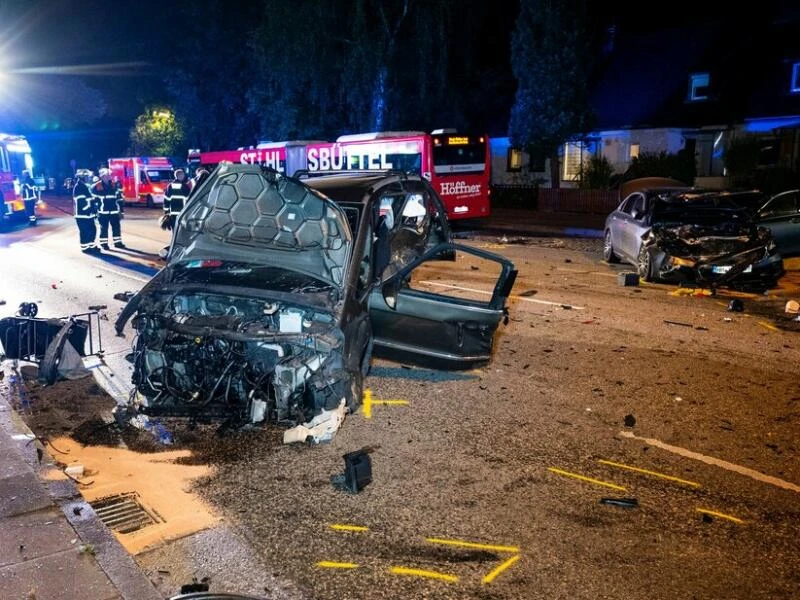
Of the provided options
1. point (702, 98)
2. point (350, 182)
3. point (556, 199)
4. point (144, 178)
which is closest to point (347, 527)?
point (350, 182)

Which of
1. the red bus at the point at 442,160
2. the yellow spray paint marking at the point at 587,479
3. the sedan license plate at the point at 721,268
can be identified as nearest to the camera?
the yellow spray paint marking at the point at 587,479

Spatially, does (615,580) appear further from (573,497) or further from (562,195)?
(562,195)

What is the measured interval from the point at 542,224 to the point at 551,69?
7906 mm

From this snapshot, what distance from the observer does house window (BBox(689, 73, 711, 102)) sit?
31750mm

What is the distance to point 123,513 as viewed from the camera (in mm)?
4574

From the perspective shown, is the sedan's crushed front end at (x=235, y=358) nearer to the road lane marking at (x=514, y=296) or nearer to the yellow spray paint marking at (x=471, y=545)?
the yellow spray paint marking at (x=471, y=545)

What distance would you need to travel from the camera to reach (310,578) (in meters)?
3.84

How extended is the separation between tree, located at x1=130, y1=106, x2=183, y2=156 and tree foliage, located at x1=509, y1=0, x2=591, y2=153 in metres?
27.9

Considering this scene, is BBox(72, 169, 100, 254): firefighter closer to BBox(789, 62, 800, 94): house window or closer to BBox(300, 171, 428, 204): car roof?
BBox(300, 171, 428, 204): car roof

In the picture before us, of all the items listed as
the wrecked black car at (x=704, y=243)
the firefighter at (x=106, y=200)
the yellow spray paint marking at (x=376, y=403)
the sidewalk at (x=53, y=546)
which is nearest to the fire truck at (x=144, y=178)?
the firefighter at (x=106, y=200)

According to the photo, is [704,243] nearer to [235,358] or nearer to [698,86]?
[235,358]

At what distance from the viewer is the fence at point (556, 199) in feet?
92.7

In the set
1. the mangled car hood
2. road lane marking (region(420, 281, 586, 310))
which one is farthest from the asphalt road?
road lane marking (region(420, 281, 586, 310))

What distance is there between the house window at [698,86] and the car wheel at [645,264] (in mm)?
22661
